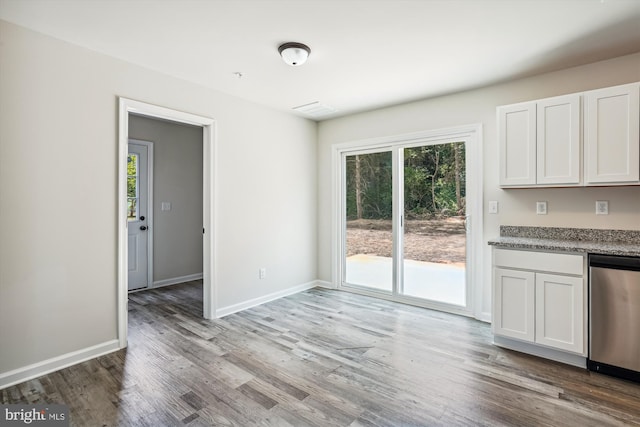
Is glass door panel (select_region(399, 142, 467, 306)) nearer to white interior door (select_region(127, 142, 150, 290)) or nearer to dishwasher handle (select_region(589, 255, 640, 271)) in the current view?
dishwasher handle (select_region(589, 255, 640, 271))

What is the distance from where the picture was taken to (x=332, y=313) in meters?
3.70

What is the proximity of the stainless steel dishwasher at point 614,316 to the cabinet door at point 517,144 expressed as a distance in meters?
0.89

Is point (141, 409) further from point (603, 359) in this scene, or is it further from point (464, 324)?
point (603, 359)

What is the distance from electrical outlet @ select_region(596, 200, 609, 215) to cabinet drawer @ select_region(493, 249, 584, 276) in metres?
0.66

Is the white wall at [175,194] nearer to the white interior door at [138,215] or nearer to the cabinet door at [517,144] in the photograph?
the white interior door at [138,215]

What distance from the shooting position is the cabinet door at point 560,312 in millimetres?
2434

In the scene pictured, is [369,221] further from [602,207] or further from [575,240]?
[602,207]

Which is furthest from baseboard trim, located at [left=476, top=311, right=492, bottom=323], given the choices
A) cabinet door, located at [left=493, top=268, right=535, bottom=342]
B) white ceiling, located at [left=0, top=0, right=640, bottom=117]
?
white ceiling, located at [left=0, top=0, right=640, bottom=117]

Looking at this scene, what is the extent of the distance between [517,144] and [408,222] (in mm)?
1559

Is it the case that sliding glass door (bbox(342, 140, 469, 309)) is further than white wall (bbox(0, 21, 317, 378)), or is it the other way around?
sliding glass door (bbox(342, 140, 469, 309))

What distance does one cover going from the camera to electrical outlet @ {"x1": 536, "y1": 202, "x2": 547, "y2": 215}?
9.96 feet

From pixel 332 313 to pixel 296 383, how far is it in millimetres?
1465

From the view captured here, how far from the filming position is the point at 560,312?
251 cm

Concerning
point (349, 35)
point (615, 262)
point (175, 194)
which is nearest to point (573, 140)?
point (615, 262)
